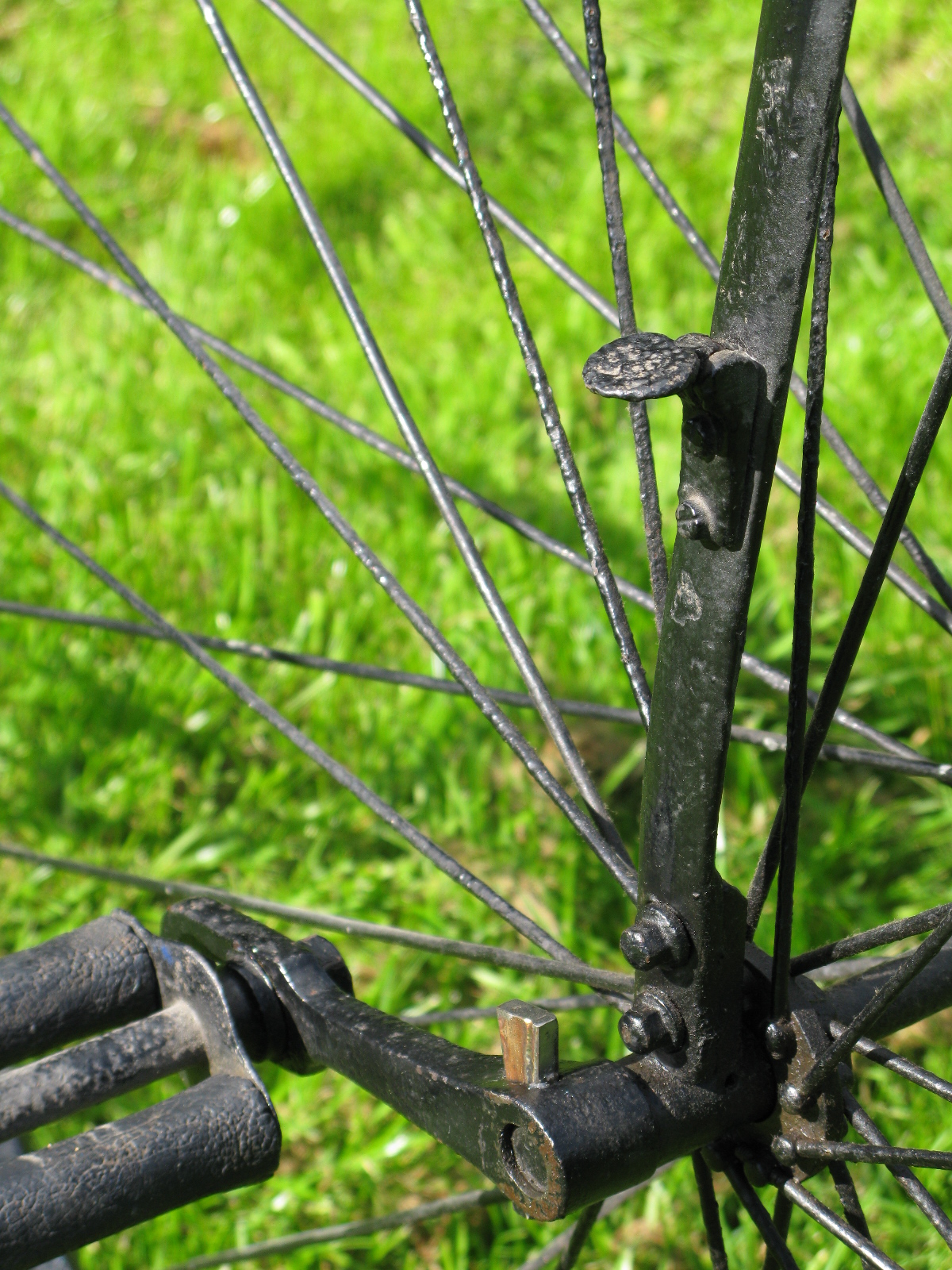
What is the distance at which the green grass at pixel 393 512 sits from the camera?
6.31 ft

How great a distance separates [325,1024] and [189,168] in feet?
9.38

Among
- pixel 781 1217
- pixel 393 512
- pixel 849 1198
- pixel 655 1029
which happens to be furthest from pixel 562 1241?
pixel 393 512

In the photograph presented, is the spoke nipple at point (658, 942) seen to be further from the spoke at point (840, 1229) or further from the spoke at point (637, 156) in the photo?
the spoke at point (637, 156)

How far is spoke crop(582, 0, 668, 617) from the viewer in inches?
38.5

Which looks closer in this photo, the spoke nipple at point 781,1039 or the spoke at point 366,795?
the spoke nipple at point 781,1039

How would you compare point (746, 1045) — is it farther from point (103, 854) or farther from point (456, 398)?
point (456, 398)

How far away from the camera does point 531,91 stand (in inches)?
136

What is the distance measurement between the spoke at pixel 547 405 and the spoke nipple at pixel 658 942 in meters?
0.17

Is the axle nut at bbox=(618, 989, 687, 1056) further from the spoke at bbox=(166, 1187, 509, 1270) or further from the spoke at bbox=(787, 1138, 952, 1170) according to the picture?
the spoke at bbox=(166, 1187, 509, 1270)

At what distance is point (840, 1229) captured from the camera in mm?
946

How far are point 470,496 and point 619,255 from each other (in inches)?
19.3

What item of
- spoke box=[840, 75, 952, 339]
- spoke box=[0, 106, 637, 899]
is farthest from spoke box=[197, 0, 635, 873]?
spoke box=[840, 75, 952, 339]

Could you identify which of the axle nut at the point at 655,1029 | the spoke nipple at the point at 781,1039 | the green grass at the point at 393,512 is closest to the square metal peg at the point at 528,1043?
the axle nut at the point at 655,1029

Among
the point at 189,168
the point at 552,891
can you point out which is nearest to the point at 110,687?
the point at 552,891
